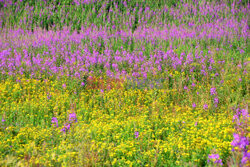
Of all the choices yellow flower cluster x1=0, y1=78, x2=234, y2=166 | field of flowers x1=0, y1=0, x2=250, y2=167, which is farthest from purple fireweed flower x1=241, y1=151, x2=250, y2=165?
yellow flower cluster x1=0, y1=78, x2=234, y2=166

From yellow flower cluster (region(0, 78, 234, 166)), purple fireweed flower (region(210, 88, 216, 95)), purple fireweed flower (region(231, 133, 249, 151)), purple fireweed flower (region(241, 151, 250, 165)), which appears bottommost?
yellow flower cluster (region(0, 78, 234, 166))

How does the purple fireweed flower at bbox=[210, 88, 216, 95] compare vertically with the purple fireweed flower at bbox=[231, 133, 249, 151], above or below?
below

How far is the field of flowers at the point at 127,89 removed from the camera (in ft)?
11.0

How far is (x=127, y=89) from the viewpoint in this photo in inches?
230

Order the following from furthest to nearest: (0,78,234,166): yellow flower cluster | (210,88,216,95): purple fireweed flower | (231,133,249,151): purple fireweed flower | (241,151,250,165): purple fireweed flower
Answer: (210,88,216,95): purple fireweed flower, (0,78,234,166): yellow flower cluster, (231,133,249,151): purple fireweed flower, (241,151,250,165): purple fireweed flower

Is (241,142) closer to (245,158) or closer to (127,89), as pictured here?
(245,158)

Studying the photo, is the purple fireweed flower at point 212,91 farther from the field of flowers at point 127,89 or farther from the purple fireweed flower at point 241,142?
the purple fireweed flower at point 241,142

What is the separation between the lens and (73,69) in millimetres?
6512

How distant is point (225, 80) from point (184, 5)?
677 centimetres

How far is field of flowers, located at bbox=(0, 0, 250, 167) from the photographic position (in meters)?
3.36

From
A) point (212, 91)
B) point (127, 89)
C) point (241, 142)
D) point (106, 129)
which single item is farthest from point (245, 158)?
point (127, 89)

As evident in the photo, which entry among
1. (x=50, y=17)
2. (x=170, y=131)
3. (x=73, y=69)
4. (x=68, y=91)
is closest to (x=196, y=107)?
(x=170, y=131)

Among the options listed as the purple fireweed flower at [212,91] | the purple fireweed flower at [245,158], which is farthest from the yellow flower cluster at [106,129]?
the purple fireweed flower at [245,158]

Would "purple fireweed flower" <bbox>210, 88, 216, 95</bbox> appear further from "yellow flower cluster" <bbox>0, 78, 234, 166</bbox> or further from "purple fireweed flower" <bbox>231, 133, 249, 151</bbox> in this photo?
"purple fireweed flower" <bbox>231, 133, 249, 151</bbox>
